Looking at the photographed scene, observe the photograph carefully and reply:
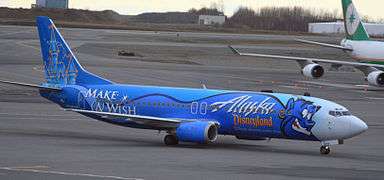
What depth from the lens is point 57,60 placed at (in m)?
41.6

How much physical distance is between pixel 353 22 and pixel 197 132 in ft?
154

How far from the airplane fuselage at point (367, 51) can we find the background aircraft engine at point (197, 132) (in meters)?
42.2

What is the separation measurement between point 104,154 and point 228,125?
21.8ft

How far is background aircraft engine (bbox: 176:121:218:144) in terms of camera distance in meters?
35.6

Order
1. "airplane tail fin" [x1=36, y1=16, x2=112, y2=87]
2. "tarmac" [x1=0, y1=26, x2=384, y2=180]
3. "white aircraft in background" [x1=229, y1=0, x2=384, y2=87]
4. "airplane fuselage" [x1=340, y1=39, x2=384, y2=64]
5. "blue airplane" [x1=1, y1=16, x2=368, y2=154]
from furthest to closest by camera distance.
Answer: "airplane fuselage" [x1=340, y1=39, x2=384, y2=64], "white aircraft in background" [x1=229, y1=0, x2=384, y2=87], "airplane tail fin" [x1=36, y1=16, x2=112, y2=87], "blue airplane" [x1=1, y1=16, x2=368, y2=154], "tarmac" [x1=0, y1=26, x2=384, y2=180]

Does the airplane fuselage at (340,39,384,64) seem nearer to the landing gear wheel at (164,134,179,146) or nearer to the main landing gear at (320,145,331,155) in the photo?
the main landing gear at (320,145,331,155)

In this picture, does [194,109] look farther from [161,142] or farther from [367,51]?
[367,51]

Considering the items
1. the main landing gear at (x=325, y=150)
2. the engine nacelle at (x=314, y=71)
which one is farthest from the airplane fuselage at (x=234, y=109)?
the engine nacelle at (x=314, y=71)

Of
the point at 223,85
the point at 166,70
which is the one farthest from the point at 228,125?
the point at 166,70

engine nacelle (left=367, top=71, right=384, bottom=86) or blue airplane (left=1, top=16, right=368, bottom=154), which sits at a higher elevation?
blue airplane (left=1, top=16, right=368, bottom=154)

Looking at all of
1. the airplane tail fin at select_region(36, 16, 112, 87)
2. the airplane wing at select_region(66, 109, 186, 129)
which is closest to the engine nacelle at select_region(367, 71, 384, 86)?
the airplane tail fin at select_region(36, 16, 112, 87)

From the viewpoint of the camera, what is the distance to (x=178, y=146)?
36344 millimetres

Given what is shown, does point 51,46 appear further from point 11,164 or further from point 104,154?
point 11,164

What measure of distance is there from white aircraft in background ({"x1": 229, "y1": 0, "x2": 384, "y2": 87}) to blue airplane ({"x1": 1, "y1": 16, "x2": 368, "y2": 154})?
97.5ft
